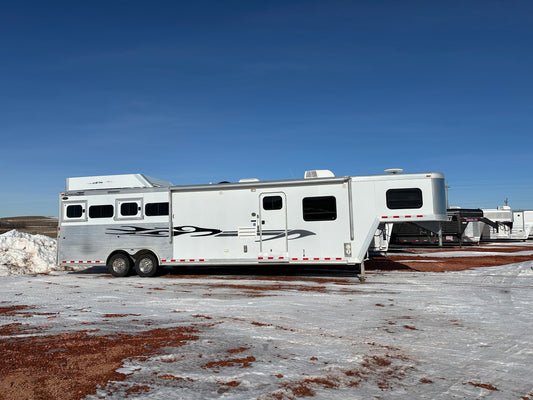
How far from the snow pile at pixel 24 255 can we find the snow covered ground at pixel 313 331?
2.96 m

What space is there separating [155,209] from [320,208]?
5.29 meters

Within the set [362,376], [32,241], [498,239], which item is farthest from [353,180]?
[498,239]

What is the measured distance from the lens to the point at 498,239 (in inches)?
1347

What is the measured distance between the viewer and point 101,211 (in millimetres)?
14242

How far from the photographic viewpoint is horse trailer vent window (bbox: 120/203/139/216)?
1404cm

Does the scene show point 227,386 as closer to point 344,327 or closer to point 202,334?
point 202,334

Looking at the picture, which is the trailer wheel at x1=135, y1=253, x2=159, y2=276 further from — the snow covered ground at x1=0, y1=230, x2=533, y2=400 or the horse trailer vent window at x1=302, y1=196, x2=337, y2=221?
the horse trailer vent window at x1=302, y1=196, x2=337, y2=221

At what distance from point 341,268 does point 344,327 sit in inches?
353

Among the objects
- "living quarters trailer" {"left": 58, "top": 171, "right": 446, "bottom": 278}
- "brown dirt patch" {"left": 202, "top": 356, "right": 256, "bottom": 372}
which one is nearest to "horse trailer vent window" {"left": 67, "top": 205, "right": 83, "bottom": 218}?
"living quarters trailer" {"left": 58, "top": 171, "right": 446, "bottom": 278}

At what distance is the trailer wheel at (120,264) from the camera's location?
1428 centimetres

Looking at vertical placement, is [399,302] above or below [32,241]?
below

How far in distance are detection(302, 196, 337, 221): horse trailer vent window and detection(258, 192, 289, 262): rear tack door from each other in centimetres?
67

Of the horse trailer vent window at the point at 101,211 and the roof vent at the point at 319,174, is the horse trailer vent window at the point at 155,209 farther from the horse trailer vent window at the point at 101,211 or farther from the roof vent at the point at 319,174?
the roof vent at the point at 319,174

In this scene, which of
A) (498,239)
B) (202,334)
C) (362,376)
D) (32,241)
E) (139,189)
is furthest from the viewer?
(498,239)
